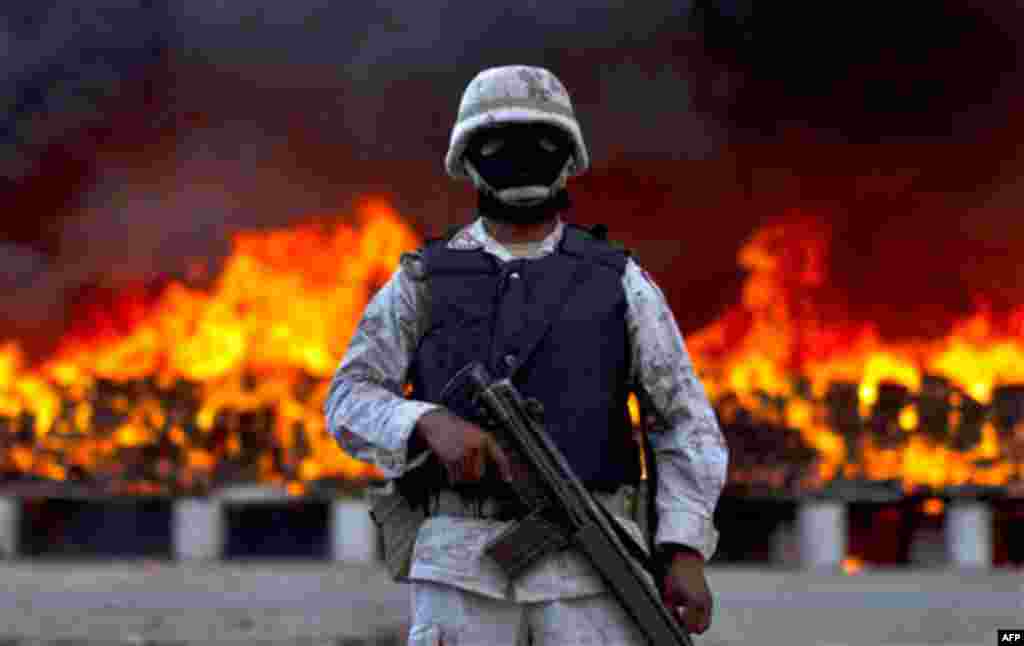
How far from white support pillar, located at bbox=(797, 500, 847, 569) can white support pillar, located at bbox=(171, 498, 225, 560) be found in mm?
5527

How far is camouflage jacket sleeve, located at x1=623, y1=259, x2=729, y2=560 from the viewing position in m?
2.89

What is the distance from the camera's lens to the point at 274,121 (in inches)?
673

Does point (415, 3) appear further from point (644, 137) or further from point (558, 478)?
Answer: point (558, 478)

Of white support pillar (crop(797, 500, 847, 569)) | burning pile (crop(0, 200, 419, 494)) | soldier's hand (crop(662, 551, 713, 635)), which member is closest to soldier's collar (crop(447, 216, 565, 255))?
soldier's hand (crop(662, 551, 713, 635))

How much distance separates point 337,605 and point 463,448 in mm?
7689

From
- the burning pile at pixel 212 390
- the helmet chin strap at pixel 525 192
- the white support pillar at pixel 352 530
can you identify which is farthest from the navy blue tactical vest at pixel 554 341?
the white support pillar at pixel 352 530

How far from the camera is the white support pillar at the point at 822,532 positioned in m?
14.1

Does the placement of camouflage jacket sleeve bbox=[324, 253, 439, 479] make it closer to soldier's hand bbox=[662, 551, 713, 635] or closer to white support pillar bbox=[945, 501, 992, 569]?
soldier's hand bbox=[662, 551, 713, 635]

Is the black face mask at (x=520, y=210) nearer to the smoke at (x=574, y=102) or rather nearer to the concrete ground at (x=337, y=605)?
the concrete ground at (x=337, y=605)

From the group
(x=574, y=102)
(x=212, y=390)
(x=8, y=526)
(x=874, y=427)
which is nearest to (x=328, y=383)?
(x=212, y=390)

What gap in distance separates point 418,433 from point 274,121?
578 inches

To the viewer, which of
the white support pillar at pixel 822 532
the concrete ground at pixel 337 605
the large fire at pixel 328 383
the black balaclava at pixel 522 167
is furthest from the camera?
the large fire at pixel 328 383

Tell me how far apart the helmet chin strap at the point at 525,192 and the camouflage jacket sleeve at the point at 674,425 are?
236 millimetres

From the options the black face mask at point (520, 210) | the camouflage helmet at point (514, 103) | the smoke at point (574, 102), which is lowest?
the black face mask at point (520, 210)
